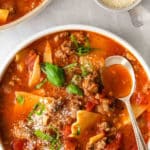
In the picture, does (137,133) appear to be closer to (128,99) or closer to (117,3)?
(128,99)

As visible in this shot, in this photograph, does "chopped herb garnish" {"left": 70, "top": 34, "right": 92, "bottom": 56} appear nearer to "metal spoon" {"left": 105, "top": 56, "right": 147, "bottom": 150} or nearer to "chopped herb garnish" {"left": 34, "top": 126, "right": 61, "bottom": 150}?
"metal spoon" {"left": 105, "top": 56, "right": 147, "bottom": 150}

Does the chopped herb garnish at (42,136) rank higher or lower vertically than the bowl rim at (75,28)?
lower

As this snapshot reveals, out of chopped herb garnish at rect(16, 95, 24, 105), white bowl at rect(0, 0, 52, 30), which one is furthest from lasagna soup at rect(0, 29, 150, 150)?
white bowl at rect(0, 0, 52, 30)

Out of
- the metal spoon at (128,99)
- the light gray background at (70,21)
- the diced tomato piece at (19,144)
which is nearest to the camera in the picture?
the metal spoon at (128,99)

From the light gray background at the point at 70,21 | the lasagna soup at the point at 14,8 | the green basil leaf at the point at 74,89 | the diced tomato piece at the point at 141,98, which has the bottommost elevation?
the diced tomato piece at the point at 141,98

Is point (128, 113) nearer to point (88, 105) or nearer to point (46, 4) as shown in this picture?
point (88, 105)

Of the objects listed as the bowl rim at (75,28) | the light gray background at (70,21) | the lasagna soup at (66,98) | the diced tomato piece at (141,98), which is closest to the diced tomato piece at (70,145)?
the lasagna soup at (66,98)

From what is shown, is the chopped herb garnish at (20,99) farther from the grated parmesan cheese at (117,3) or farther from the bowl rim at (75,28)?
the grated parmesan cheese at (117,3)
